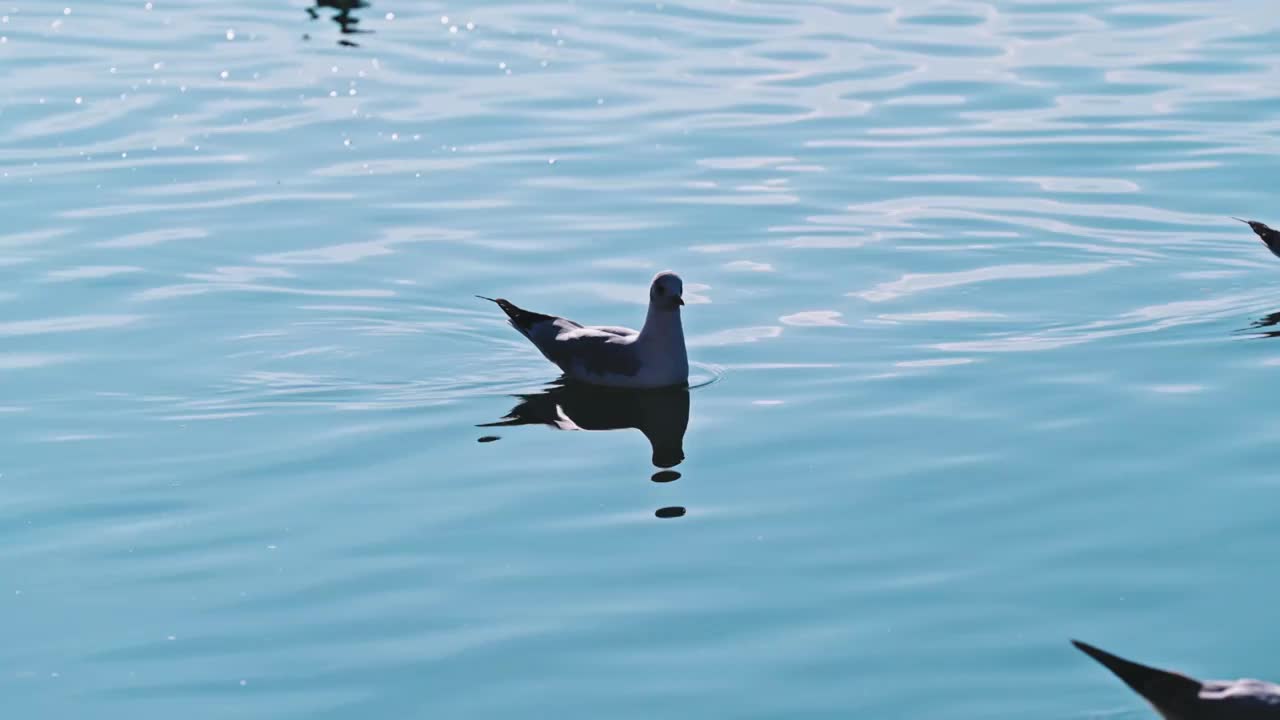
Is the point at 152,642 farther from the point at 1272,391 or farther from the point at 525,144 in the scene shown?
the point at 525,144

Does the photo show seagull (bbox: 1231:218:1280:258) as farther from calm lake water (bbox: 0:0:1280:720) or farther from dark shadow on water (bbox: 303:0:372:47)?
dark shadow on water (bbox: 303:0:372:47)

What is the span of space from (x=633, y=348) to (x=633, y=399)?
357mm

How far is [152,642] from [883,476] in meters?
4.47

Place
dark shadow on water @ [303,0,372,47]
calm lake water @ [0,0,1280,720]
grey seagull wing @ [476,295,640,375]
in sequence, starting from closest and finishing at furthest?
calm lake water @ [0,0,1280,720], grey seagull wing @ [476,295,640,375], dark shadow on water @ [303,0,372,47]

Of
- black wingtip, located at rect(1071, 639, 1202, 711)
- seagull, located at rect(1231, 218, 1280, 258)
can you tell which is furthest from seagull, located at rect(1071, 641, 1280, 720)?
seagull, located at rect(1231, 218, 1280, 258)

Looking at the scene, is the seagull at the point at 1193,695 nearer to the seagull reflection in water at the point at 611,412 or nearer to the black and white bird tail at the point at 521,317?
the seagull reflection in water at the point at 611,412

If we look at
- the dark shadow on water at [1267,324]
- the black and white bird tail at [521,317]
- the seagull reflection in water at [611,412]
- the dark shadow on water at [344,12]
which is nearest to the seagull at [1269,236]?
the dark shadow on water at [1267,324]

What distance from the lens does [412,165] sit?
866 inches

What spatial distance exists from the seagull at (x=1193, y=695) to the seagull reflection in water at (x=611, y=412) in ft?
17.8

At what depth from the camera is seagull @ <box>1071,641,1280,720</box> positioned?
747cm

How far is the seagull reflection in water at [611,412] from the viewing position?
13.3 metres

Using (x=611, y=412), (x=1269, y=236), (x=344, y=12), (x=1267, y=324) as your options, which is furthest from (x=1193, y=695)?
(x=344, y=12)

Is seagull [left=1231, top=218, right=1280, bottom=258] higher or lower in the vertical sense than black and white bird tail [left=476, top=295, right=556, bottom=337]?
higher

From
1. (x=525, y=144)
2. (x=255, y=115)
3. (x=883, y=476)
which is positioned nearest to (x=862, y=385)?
(x=883, y=476)
